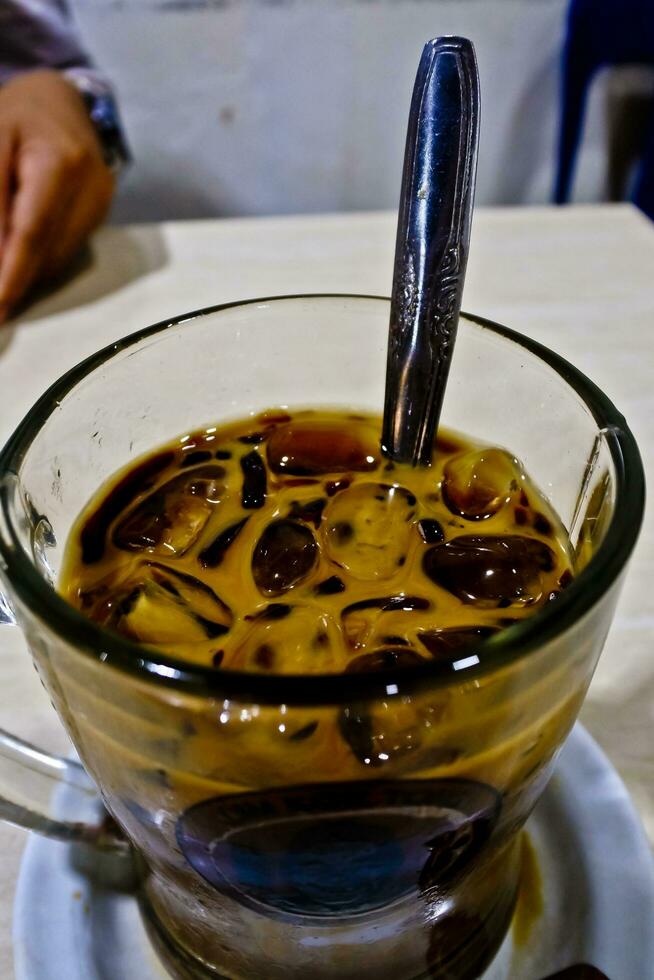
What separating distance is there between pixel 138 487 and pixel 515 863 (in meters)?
0.33

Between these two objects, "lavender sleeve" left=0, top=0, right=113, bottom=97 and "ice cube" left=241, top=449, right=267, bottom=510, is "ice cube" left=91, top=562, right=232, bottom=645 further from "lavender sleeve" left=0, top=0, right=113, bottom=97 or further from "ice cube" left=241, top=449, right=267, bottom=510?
"lavender sleeve" left=0, top=0, right=113, bottom=97

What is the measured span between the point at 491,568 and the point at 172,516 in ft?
0.63

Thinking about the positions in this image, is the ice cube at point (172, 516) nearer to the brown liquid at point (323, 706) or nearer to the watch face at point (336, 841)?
Answer: the brown liquid at point (323, 706)

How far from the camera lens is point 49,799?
0.56 meters

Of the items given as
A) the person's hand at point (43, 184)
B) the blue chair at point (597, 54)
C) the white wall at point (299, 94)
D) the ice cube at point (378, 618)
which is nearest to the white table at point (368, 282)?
the person's hand at point (43, 184)

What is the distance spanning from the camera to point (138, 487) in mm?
579

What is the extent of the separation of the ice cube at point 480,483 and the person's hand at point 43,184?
31.8 inches

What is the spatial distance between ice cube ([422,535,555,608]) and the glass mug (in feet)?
0.10

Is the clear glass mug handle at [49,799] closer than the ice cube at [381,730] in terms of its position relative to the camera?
No

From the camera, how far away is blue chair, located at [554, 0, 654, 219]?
2025mm

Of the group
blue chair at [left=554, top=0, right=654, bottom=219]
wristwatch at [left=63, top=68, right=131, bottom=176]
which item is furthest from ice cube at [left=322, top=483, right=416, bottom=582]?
blue chair at [left=554, top=0, right=654, bottom=219]

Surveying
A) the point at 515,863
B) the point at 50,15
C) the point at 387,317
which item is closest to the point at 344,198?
the point at 50,15

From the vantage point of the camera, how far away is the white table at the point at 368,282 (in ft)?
3.36

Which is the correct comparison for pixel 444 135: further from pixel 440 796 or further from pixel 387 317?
pixel 440 796
